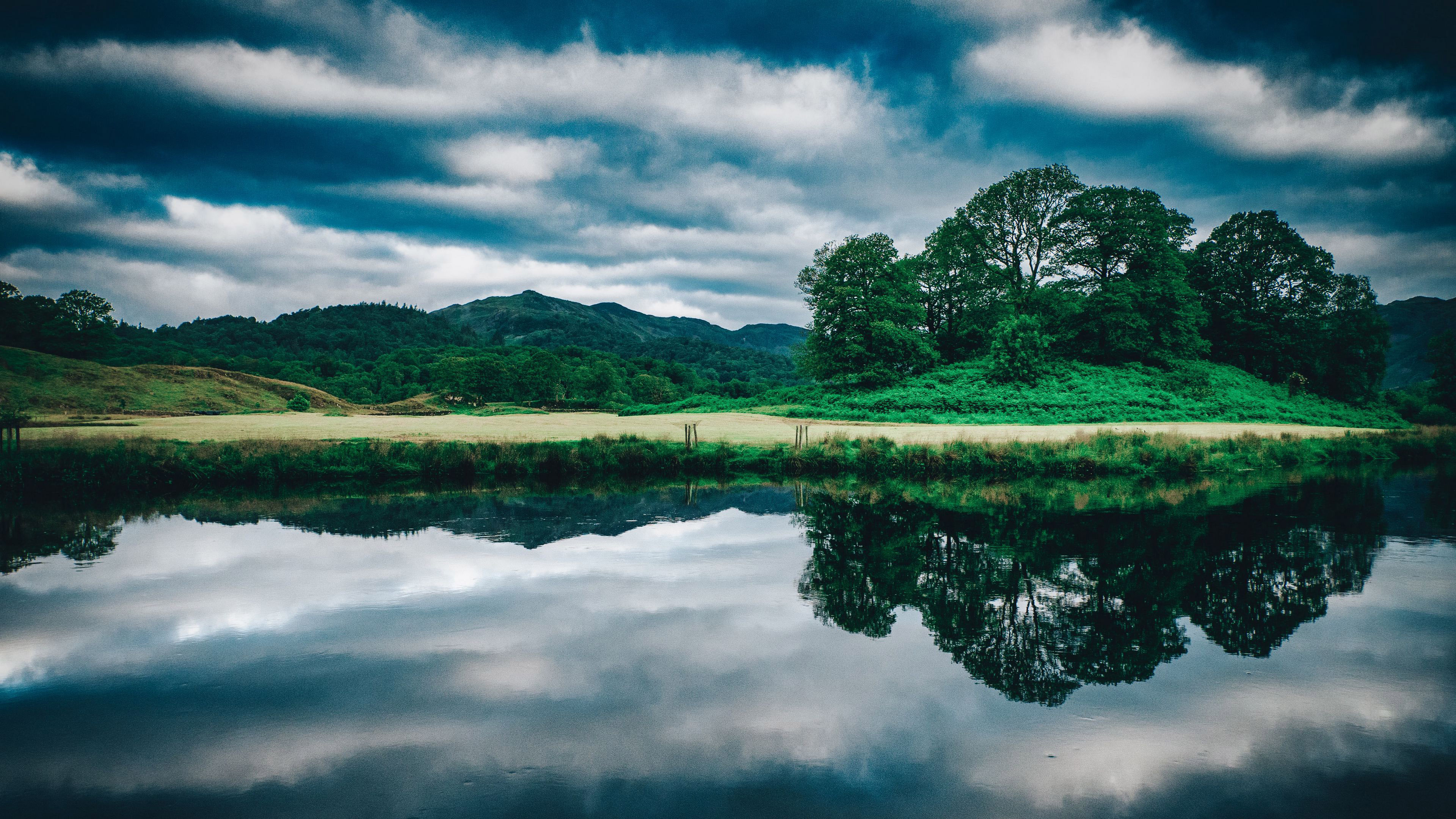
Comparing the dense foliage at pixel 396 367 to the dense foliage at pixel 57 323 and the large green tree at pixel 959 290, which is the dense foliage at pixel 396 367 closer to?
the dense foliage at pixel 57 323

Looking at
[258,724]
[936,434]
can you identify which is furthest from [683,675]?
[936,434]

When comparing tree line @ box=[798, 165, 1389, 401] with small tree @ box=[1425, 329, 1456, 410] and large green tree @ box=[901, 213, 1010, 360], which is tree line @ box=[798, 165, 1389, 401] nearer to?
large green tree @ box=[901, 213, 1010, 360]

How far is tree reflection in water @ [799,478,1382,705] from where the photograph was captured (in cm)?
773

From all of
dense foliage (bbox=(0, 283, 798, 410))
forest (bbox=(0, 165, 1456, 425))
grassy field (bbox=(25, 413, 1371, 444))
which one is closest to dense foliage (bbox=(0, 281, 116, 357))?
dense foliage (bbox=(0, 283, 798, 410))

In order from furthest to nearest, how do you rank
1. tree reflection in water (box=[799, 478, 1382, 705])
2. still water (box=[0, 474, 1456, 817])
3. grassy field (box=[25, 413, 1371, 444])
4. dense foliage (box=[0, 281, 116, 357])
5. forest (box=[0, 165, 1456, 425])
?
Answer: dense foliage (box=[0, 281, 116, 357]), forest (box=[0, 165, 1456, 425]), grassy field (box=[25, 413, 1371, 444]), tree reflection in water (box=[799, 478, 1382, 705]), still water (box=[0, 474, 1456, 817])

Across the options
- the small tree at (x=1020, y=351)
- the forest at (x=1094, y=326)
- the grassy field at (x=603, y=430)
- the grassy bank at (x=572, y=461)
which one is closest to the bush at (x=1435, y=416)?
the forest at (x=1094, y=326)

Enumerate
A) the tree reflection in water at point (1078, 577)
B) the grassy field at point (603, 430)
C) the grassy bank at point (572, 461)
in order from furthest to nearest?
the grassy field at point (603, 430)
the grassy bank at point (572, 461)
the tree reflection in water at point (1078, 577)

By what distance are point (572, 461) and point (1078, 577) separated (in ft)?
57.1

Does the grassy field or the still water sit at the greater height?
the grassy field

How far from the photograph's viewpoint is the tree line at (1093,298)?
160 ft

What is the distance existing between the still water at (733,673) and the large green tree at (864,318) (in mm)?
39998

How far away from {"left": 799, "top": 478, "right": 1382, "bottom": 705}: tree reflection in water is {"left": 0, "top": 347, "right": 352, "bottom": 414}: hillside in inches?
2678

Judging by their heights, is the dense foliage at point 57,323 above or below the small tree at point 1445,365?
above

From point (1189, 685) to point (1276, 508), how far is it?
13755mm
